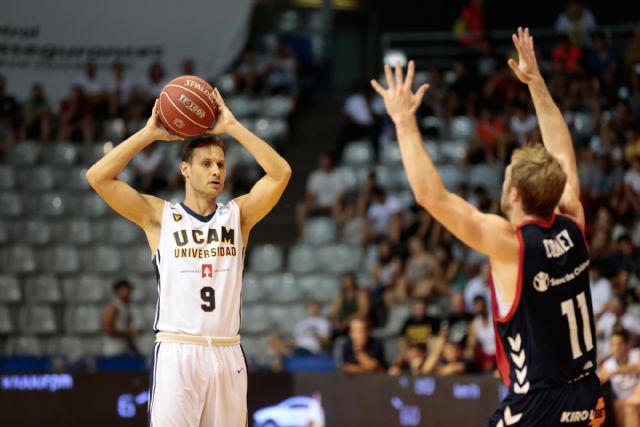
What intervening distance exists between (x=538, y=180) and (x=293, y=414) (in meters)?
7.34

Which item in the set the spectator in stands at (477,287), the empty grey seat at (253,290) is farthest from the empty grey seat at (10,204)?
the spectator in stands at (477,287)

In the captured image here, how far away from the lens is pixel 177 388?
5559 millimetres

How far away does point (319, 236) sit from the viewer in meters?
15.5

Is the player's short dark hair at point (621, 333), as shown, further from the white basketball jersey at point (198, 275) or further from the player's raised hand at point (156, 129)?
the player's raised hand at point (156, 129)

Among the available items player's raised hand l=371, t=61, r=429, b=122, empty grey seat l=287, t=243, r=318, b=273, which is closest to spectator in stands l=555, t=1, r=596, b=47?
empty grey seat l=287, t=243, r=318, b=273

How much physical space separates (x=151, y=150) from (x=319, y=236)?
9.85 feet

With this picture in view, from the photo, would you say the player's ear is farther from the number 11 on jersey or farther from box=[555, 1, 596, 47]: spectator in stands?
box=[555, 1, 596, 47]: spectator in stands

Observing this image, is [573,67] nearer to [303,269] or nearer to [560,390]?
[303,269]

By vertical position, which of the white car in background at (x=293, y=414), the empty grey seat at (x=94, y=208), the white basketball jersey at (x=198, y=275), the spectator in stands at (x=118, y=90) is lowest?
the white car in background at (x=293, y=414)

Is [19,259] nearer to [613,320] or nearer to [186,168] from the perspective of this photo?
[613,320]

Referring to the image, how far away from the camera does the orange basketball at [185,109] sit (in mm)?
5945

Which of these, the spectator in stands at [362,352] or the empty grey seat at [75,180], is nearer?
the spectator in stands at [362,352]

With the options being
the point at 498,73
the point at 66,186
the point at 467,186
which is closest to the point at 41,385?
the point at 66,186

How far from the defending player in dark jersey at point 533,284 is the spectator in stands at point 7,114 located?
13425 millimetres
